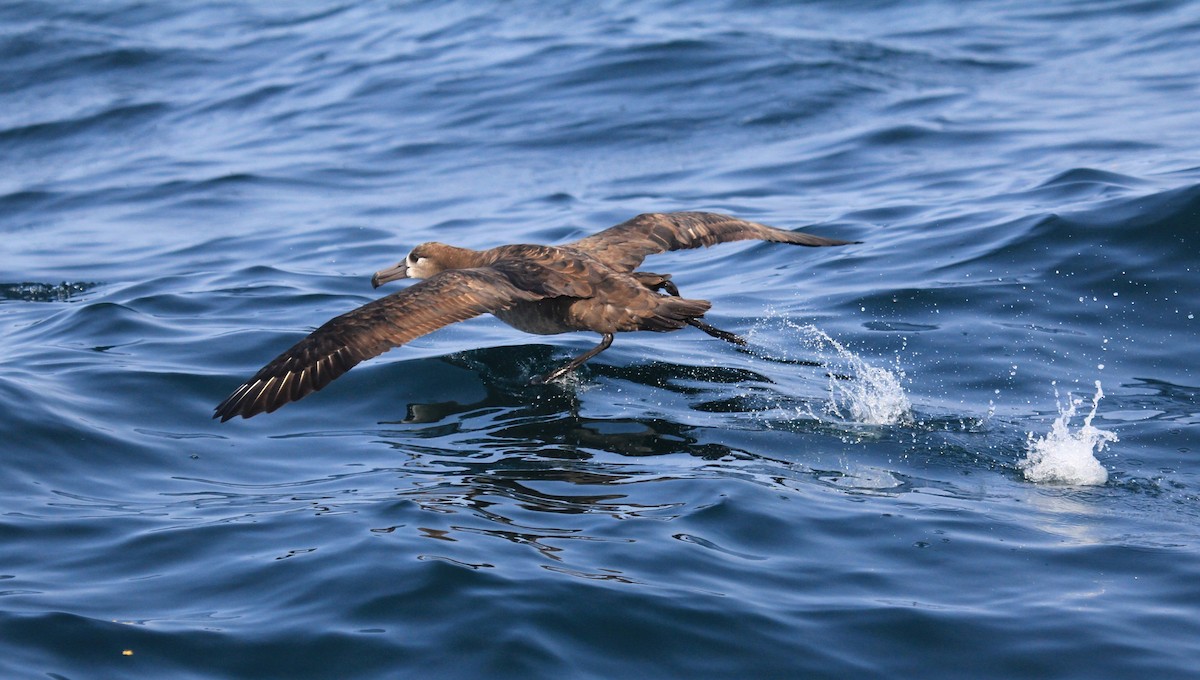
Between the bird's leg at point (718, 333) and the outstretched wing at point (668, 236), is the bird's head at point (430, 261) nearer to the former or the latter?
the outstretched wing at point (668, 236)

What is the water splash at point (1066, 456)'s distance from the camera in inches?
267

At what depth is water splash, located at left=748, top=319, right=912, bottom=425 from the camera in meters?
7.76

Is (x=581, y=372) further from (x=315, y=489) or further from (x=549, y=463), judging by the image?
(x=315, y=489)

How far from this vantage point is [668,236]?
9555mm

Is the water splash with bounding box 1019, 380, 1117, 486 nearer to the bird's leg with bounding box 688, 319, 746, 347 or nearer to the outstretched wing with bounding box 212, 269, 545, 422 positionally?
the bird's leg with bounding box 688, 319, 746, 347

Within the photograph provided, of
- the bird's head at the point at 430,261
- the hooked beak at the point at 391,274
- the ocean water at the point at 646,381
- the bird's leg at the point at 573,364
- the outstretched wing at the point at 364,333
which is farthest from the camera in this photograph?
the hooked beak at the point at 391,274

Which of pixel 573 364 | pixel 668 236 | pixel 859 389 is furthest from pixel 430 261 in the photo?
pixel 859 389

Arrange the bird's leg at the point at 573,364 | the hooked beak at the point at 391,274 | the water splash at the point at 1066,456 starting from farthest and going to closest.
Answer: the hooked beak at the point at 391,274 < the bird's leg at the point at 573,364 < the water splash at the point at 1066,456

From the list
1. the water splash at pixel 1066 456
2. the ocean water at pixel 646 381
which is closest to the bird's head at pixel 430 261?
the ocean water at pixel 646 381

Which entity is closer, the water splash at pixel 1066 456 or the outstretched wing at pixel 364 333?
the water splash at pixel 1066 456

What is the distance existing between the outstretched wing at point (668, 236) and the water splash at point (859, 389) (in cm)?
82

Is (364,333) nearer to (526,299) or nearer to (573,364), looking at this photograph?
(526,299)

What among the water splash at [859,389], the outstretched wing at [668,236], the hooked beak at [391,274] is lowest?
the water splash at [859,389]

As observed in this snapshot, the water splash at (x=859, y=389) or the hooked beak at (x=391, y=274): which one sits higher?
the hooked beak at (x=391, y=274)
